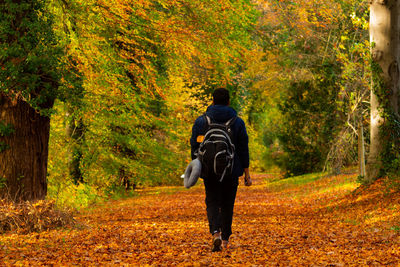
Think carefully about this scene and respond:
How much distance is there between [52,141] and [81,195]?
2.11m

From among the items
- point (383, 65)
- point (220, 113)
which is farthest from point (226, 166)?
point (383, 65)

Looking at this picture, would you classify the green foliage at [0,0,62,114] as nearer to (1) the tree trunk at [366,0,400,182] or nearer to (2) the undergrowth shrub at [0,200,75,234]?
(2) the undergrowth shrub at [0,200,75,234]

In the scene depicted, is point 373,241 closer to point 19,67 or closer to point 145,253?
point 145,253

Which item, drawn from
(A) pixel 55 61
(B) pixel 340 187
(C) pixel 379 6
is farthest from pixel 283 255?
(B) pixel 340 187

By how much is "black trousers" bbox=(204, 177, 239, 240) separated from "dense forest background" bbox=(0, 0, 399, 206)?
4033 mm

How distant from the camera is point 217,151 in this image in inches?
268

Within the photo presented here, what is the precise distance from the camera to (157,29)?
12.1 m

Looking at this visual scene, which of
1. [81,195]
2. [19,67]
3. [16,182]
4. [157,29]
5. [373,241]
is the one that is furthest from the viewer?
[81,195]

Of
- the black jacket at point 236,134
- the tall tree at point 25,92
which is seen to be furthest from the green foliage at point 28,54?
the black jacket at point 236,134

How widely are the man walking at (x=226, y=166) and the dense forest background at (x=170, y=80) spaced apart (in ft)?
12.6

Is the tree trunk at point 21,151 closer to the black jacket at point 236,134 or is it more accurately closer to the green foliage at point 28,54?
the green foliage at point 28,54

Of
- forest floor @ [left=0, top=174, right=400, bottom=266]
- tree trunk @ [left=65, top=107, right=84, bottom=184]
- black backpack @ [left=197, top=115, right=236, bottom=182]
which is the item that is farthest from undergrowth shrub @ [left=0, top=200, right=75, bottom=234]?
tree trunk @ [left=65, top=107, right=84, bottom=184]

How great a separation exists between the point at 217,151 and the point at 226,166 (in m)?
0.22

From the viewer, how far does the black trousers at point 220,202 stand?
22.9 feet
